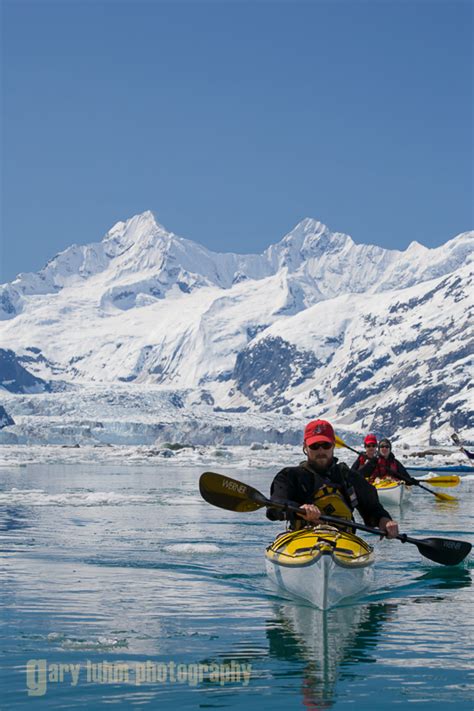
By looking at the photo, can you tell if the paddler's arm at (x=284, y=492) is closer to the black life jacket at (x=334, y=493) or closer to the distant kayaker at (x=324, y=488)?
the distant kayaker at (x=324, y=488)

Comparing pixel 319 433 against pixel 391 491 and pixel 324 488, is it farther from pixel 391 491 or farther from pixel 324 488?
pixel 391 491

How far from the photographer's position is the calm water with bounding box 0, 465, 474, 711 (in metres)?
8.61

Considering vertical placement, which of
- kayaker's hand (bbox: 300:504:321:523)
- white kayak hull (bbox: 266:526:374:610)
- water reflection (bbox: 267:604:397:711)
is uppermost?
kayaker's hand (bbox: 300:504:321:523)

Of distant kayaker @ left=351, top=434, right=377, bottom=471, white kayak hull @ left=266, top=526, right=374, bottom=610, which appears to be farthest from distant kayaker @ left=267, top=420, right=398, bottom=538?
distant kayaker @ left=351, top=434, right=377, bottom=471

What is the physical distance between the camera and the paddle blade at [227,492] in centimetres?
1284

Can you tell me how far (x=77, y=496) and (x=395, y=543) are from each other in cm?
1588

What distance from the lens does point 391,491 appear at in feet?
96.4

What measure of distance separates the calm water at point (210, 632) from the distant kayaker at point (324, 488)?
1.17 m

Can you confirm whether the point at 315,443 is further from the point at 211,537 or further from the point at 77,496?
the point at 77,496

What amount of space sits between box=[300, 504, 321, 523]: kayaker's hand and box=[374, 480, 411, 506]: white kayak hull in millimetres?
17853

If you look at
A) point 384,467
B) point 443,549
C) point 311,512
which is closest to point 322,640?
point 311,512

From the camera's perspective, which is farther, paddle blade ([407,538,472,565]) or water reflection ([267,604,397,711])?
paddle blade ([407,538,472,565])

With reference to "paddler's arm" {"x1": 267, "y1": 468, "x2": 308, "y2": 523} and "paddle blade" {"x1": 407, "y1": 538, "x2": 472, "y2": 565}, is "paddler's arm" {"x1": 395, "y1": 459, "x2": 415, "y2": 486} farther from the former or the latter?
"paddler's arm" {"x1": 267, "y1": 468, "x2": 308, "y2": 523}

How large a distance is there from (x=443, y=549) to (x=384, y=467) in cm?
1539
